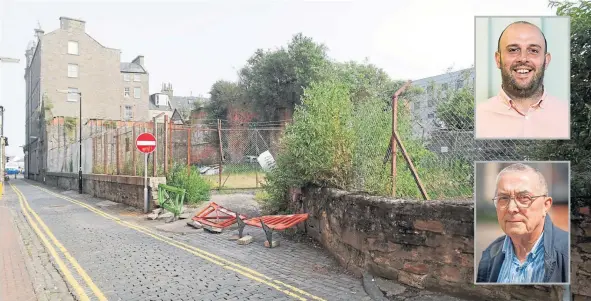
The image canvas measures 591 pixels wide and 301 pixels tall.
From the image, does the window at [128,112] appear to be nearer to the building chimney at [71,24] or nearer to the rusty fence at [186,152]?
the building chimney at [71,24]

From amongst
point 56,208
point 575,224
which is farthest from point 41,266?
point 56,208

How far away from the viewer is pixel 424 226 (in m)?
5.51

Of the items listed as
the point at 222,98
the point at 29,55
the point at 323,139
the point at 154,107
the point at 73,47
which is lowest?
the point at 323,139

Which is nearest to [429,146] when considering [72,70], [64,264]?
[64,264]

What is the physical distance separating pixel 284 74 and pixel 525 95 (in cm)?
3187

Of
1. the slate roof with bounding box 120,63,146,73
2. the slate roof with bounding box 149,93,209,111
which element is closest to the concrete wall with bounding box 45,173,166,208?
the slate roof with bounding box 120,63,146,73

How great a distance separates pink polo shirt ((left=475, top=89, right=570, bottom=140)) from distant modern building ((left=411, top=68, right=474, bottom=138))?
8.12 ft

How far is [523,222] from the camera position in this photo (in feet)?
10.5

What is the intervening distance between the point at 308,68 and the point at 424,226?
29233 millimetres

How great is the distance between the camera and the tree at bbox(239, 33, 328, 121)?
34.0 meters

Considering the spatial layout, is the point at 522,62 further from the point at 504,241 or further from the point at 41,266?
the point at 41,266

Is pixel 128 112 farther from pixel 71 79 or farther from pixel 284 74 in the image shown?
pixel 284 74

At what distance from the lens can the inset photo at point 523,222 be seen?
3.21 meters

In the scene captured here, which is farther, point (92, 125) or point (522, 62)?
point (92, 125)
